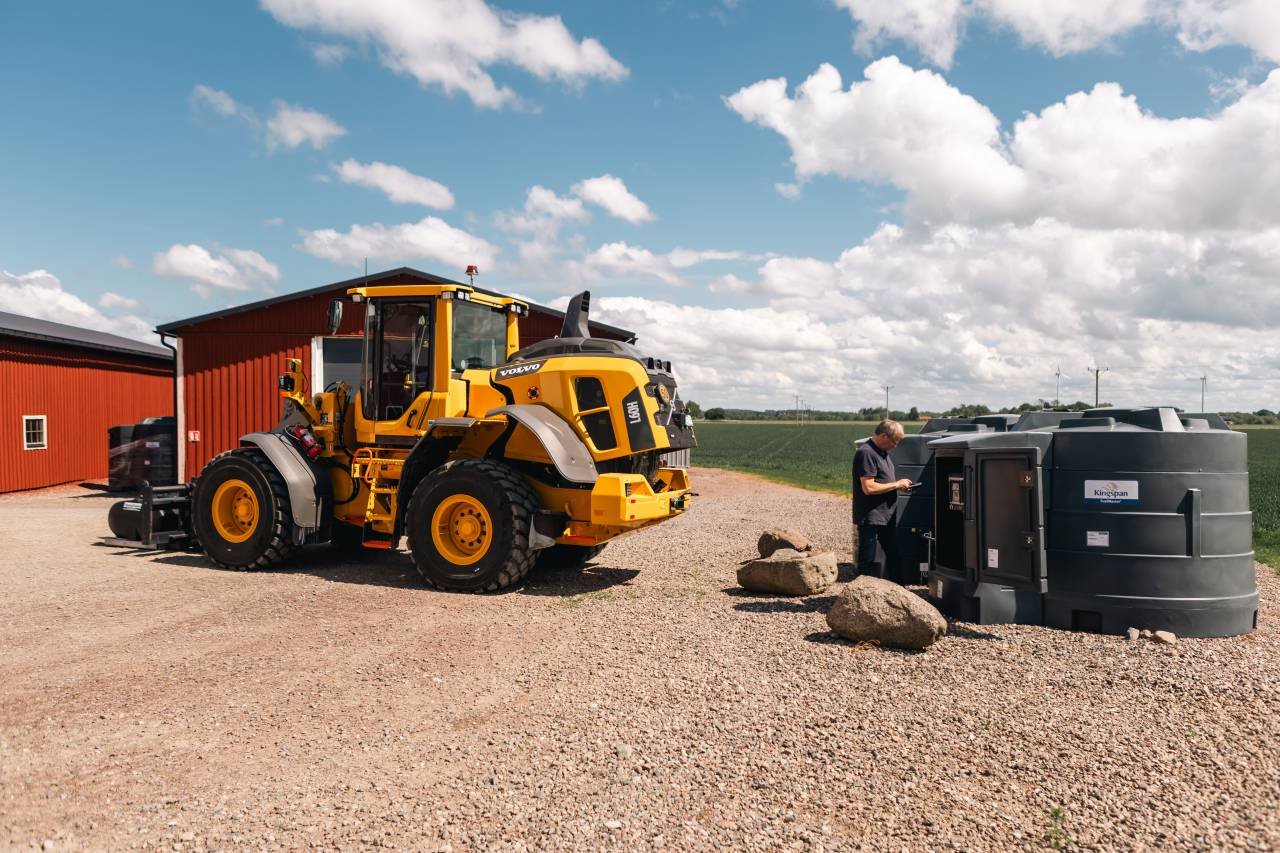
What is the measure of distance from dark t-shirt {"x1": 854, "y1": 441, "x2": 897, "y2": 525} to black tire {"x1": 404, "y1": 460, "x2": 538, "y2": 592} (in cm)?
328

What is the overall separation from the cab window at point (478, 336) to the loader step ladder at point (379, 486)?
53.7 inches

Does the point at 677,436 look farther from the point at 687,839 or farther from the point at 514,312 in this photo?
the point at 687,839

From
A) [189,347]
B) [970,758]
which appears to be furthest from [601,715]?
[189,347]

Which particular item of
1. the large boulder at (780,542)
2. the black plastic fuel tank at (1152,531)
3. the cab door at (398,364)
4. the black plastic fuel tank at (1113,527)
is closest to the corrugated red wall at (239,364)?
the cab door at (398,364)

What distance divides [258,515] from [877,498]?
6.78 metres

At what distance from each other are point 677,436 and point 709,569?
6.19 ft

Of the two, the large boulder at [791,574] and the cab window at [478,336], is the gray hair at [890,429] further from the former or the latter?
the cab window at [478,336]

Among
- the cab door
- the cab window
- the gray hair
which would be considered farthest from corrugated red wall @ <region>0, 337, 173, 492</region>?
the gray hair

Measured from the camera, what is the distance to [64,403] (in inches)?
839

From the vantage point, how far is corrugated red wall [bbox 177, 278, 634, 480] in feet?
59.8

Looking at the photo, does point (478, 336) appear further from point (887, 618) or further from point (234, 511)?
point (887, 618)

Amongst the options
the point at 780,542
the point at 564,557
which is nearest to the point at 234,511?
the point at 564,557

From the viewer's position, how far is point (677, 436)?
902 cm

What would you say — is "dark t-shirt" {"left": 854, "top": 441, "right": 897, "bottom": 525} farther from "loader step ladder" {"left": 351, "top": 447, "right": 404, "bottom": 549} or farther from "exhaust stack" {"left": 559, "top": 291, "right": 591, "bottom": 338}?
"loader step ladder" {"left": 351, "top": 447, "right": 404, "bottom": 549}
